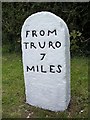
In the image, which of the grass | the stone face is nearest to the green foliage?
the grass

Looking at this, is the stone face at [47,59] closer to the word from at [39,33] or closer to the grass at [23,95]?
the word from at [39,33]

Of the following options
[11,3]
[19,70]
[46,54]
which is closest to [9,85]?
[19,70]

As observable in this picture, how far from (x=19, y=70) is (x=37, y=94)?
256 centimetres

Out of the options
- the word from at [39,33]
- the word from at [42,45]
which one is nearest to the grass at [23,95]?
the word from at [42,45]

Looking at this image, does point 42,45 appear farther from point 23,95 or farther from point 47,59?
point 23,95

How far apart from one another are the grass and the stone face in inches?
6.7

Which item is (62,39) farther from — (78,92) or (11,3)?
(11,3)

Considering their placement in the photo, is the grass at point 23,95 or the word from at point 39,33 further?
the grass at point 23,95

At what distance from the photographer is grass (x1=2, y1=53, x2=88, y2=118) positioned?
6.07 m

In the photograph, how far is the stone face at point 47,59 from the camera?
231 inches

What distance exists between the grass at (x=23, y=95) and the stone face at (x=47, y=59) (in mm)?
171

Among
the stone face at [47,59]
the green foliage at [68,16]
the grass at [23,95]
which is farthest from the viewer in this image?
the green foliage at [68,16]

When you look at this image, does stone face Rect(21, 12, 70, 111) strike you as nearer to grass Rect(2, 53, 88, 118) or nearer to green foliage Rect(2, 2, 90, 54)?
grass Rect(2, 53, 88, 118)

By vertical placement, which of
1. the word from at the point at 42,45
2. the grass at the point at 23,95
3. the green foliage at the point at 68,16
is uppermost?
the green foliage at the point at 68,16
